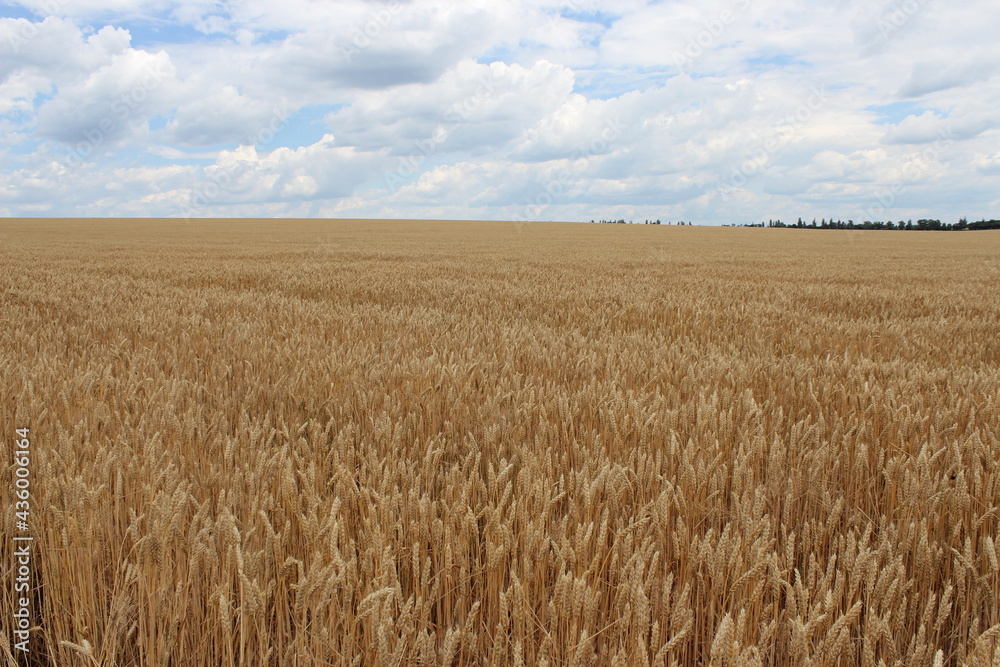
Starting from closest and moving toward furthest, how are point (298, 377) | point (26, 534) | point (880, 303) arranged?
point (26, 534)
point (298, 377)
point (880, 303)

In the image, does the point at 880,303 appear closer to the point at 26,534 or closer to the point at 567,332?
the point at 567,332

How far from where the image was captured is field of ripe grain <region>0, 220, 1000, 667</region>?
52.4 inches

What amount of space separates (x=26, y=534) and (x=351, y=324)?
12.9 ft

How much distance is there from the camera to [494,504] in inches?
74.2

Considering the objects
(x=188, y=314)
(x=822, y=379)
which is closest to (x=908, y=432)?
(x=822, y=379)

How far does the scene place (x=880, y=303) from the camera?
8.33m

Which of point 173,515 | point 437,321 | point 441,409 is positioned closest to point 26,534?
point 173,515

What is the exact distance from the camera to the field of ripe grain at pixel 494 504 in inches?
52.4

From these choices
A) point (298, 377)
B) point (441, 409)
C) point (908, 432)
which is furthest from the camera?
point (298, 377)

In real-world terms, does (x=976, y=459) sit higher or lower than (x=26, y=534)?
higher

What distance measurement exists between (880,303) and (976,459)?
7373 mm

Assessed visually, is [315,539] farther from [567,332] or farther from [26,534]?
[567,332]

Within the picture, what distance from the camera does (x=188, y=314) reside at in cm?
623

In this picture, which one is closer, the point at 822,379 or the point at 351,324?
the point at 822,379
